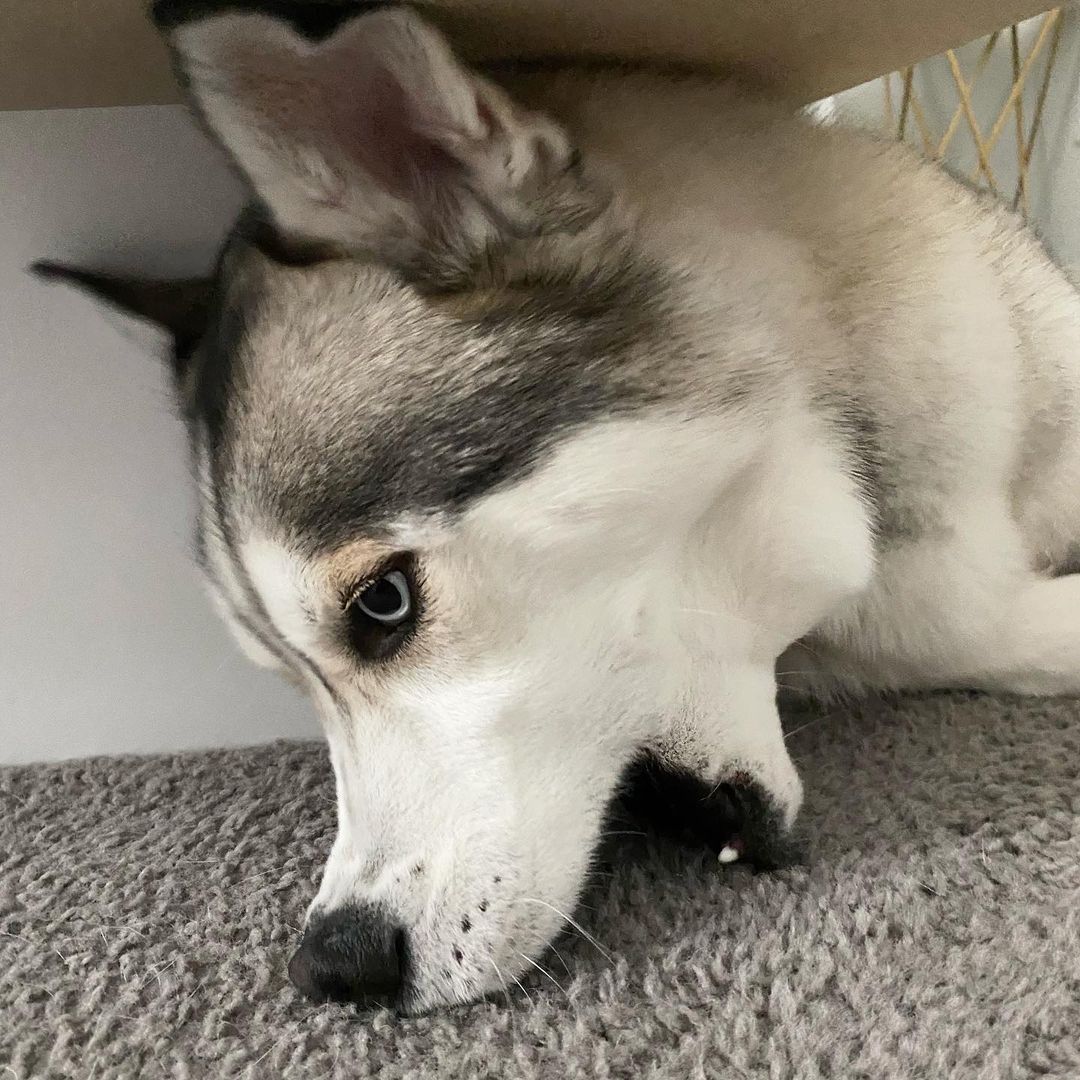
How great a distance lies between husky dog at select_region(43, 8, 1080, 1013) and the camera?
3.05 ft

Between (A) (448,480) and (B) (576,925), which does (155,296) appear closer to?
(A) (448,480)

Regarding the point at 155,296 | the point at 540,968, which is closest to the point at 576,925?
the point at 540,968

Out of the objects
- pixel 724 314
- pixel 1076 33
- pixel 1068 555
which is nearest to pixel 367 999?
pixel 724 314

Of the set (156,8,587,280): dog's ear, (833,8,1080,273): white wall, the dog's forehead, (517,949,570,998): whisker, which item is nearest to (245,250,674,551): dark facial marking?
the dog's forehead

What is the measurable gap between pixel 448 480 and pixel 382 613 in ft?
0.52

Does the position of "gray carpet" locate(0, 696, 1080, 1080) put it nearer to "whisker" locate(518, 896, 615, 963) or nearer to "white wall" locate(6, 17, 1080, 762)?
"whisker" locate(518, 896, 615, 963)

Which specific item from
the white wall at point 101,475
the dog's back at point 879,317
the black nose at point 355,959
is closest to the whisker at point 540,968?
the black nose at point 355,959

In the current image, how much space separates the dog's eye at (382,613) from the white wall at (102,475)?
57 cm

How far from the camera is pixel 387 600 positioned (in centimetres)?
97

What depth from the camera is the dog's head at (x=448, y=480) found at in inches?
36.4

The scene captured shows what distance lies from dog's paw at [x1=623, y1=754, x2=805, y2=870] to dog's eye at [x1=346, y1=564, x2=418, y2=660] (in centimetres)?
28

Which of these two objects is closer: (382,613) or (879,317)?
(382,613)

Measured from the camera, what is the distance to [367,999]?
924 mm

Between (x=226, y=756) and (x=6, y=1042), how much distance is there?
60 centimetres
